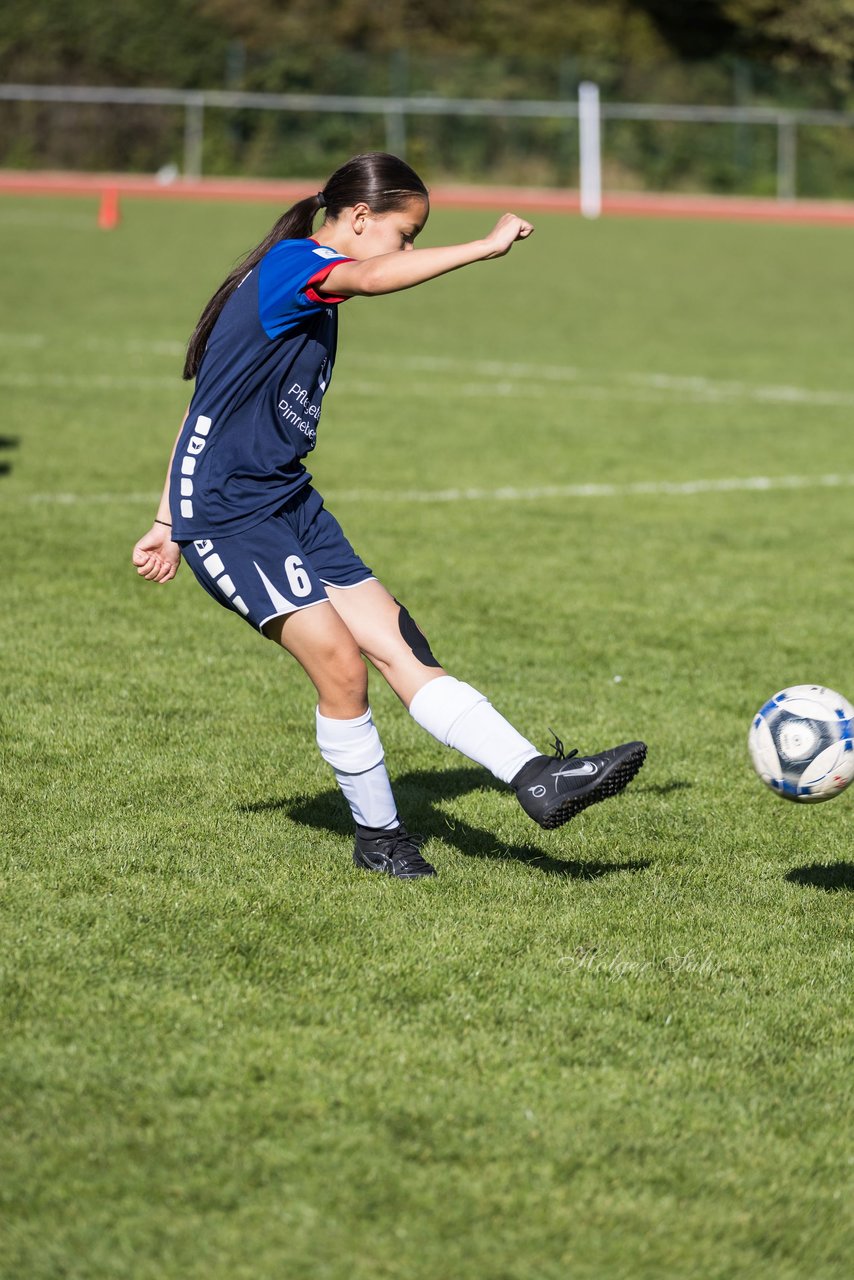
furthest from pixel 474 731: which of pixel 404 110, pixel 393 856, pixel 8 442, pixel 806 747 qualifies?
pixel 404 110

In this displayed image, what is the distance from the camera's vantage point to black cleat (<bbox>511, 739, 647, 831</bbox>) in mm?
4496

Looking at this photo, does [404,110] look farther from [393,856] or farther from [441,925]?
[441,925]

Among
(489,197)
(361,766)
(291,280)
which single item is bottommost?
(489,197)

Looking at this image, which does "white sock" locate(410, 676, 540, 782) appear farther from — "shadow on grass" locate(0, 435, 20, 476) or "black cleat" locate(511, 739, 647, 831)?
"shadow on grass" locate(0, 435, 20, 476)

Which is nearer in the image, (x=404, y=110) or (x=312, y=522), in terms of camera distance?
(x=312, y=522)

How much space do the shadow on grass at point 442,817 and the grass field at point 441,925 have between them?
2 centimetres

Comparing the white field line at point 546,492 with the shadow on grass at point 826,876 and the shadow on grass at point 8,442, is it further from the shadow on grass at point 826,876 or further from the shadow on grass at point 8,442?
the shadow on grass at point 826,876

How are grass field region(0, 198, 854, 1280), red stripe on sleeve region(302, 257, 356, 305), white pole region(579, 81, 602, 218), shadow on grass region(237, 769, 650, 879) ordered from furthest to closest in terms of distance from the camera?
white pole region(579, 81, 602, 218) < shadow on grass region(237, 769, 650, 879) < red stripe on sleeve region(302, 257, 356, 305) < grass field region(0, 198, 854, 1280)

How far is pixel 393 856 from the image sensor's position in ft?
15.5

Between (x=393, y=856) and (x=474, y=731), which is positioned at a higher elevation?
(x=474, y=731)

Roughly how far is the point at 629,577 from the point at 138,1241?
629cm

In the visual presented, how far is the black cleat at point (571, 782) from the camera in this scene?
4.50m

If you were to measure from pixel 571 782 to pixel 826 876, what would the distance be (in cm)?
92

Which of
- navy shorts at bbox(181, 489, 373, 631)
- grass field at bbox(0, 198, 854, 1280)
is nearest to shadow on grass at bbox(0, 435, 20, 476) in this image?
grass field at bbox(0, 198, 854, 1280)
